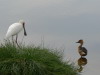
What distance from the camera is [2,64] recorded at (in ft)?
35.4

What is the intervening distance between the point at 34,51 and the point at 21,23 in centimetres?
293

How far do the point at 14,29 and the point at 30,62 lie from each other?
3257mm

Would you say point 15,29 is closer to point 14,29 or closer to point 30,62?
point 14,29

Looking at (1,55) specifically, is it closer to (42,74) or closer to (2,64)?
(2,64)

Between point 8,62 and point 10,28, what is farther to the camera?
point 10,28

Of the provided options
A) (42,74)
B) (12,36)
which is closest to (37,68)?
(42,74)

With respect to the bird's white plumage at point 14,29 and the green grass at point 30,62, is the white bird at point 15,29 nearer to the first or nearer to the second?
the bird's white plumage at point 14,29

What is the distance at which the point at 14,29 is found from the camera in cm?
1396

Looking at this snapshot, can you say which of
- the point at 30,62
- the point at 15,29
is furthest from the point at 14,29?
the point at 30,62

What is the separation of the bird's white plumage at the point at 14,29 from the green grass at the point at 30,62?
1.72m

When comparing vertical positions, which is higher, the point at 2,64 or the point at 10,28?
the point at 10,28

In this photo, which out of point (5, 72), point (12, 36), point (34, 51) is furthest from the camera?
point (12, 36)

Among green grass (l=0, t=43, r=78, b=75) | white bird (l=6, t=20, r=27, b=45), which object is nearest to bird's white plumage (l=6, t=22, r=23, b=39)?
white bird (l=6, t=20, r=27, b=45)

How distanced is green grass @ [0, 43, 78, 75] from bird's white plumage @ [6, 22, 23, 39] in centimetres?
172
